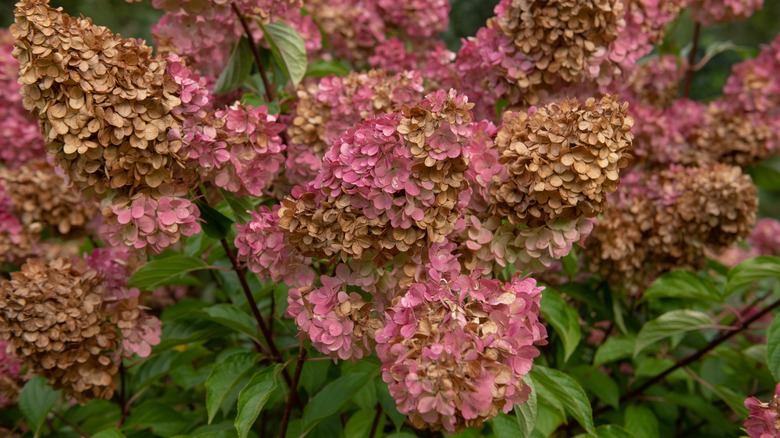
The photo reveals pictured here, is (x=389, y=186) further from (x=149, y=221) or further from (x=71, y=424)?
(x=71, y=424)

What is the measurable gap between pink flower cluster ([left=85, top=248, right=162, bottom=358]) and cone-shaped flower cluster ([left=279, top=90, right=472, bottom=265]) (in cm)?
61

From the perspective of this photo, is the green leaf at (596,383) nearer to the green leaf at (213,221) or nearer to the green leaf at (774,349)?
the green leaf at (774,349)

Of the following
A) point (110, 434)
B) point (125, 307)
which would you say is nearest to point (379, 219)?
point (125, 307)

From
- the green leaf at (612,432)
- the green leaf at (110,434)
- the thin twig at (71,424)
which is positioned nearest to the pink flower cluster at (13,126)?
the thin twig at (71,424)

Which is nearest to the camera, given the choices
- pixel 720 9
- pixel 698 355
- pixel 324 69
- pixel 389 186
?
pixel 389 186

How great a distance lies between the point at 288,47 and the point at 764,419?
1.37 meters

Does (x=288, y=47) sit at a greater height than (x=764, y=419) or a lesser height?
greater

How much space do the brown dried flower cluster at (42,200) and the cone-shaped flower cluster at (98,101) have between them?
880 mm

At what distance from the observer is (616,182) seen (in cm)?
131

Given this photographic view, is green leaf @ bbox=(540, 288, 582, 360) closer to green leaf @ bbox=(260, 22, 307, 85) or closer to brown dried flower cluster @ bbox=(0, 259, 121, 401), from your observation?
green leaf @ bbox=(260, 22, 307, 85)

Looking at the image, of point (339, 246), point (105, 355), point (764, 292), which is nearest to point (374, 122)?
point (339, 246)

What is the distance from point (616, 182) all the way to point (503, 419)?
2.18ft

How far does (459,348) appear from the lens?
1085 mm

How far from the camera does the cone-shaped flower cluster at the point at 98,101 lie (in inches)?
49.7
